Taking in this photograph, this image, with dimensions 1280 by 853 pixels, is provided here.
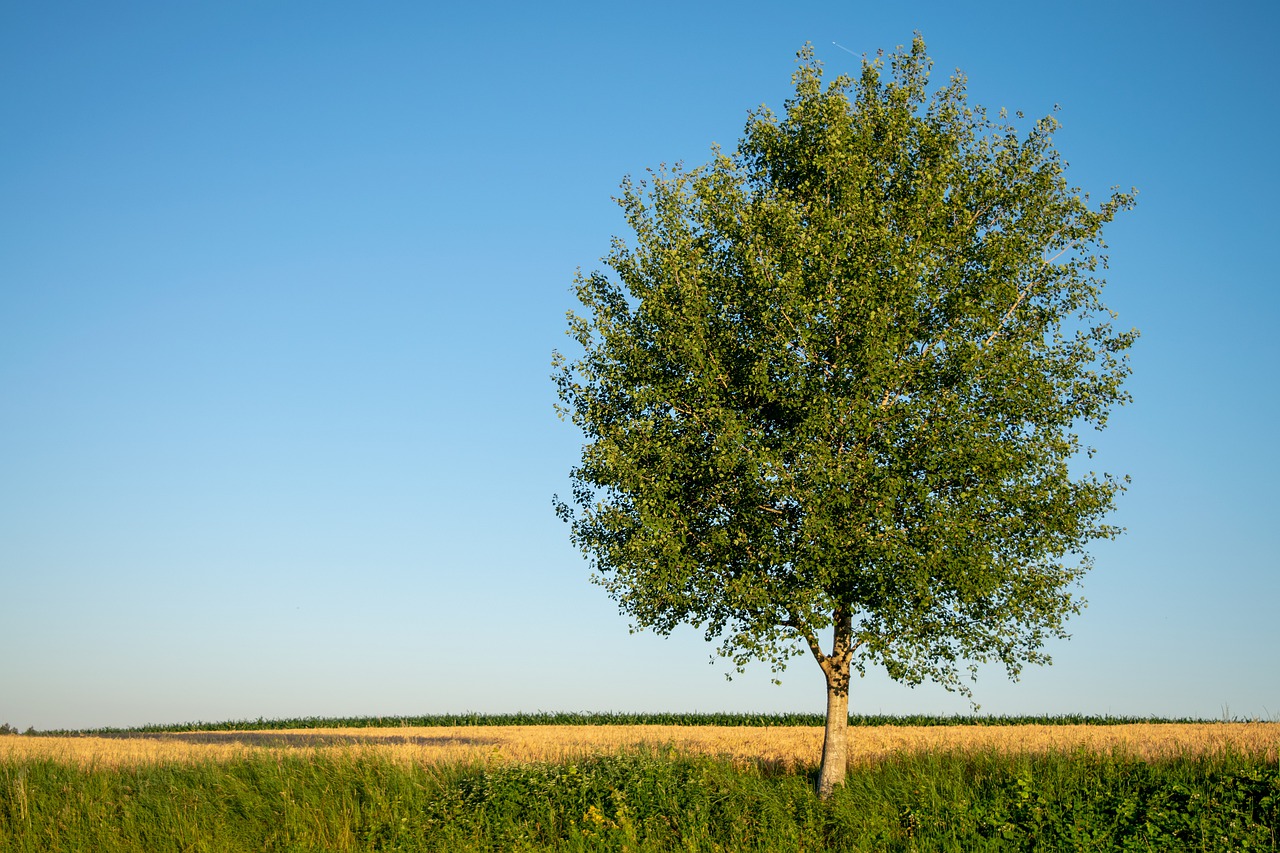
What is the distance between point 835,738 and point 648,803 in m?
6.01

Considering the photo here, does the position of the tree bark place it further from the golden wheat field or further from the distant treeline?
the distant treeline

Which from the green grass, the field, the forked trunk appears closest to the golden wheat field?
the field

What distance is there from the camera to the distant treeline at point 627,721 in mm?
62312

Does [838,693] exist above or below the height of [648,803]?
above

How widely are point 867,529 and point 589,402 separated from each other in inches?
316

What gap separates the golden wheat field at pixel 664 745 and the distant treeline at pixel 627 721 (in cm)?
620

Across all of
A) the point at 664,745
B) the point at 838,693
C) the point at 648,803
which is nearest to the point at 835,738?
the point at 838,693

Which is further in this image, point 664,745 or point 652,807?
point 664,745

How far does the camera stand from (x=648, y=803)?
67.2 feet

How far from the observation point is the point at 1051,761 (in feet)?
73.0

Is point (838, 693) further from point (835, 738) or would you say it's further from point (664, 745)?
point (664, 745)

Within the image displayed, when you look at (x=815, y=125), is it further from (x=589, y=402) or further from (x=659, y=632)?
→ (x=659, y=632)

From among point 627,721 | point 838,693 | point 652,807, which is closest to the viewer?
point 652,807

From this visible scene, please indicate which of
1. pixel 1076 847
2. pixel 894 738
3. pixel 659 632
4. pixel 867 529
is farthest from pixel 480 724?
pixel 1076 847
